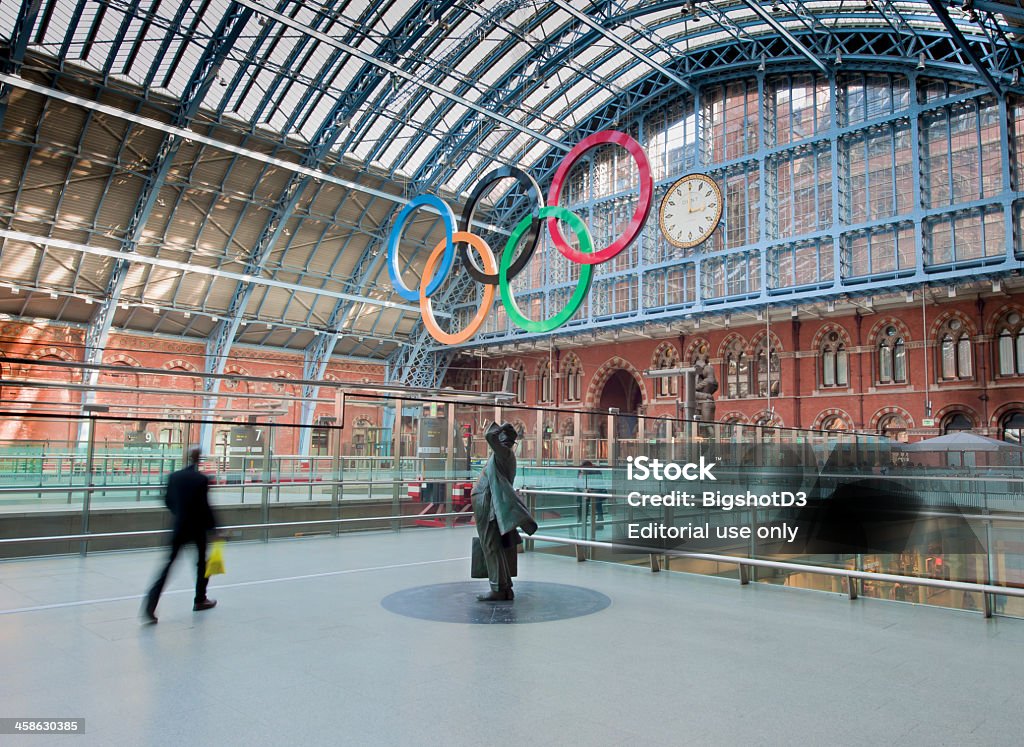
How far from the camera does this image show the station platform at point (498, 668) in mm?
3773

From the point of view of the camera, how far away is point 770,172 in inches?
1165

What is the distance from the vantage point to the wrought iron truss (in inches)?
941

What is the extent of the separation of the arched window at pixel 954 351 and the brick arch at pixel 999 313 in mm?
672

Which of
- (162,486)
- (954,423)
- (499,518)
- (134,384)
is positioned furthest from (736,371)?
(499,518)

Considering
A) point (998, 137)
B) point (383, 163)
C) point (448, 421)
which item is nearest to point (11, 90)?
point (383, 163)

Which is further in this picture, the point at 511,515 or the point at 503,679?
the point at 511,515

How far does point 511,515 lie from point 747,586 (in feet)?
9.30

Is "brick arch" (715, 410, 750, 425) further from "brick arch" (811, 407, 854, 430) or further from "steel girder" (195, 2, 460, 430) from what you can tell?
"steel girder" (195, 2, 460, 430)

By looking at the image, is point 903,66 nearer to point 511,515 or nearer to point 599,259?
point 599,259

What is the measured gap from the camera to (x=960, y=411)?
25.4 meters

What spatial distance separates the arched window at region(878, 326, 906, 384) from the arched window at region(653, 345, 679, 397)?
27.0 ft

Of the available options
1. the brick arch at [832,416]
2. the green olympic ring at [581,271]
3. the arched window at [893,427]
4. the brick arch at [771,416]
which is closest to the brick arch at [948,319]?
the arched window at [893,427]

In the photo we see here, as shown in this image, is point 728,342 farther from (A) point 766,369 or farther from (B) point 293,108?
(B) point 293,108

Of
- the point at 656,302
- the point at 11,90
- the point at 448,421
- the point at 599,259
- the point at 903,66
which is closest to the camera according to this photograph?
the point at 448,421
